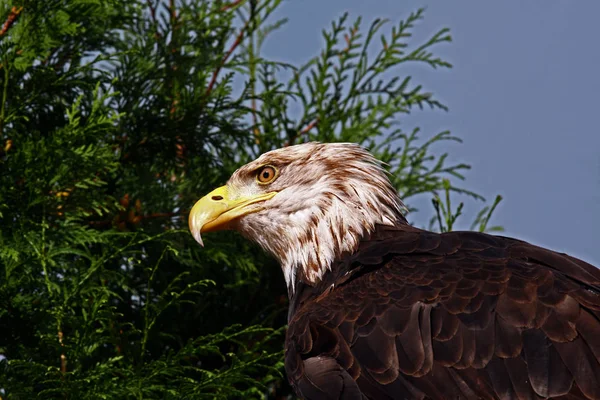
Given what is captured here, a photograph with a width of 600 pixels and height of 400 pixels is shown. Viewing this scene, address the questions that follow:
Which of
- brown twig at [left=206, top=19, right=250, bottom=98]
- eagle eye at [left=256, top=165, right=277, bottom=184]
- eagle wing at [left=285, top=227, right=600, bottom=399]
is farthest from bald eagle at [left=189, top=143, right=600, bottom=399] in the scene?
brown twig at [left=206, top=19, right=250, bottom=98]

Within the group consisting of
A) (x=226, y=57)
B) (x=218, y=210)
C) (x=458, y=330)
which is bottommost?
(x=458, y=330)

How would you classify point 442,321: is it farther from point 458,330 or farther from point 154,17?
point 154,17

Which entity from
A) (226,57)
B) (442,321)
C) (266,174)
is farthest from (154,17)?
(442,321)

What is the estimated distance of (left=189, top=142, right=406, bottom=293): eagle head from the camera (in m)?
4.70

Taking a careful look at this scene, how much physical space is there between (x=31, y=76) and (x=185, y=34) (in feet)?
3.25

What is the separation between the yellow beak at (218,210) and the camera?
4.71 meters

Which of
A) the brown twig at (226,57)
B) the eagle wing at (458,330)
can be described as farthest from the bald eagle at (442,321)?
the brown twig at (226,57)

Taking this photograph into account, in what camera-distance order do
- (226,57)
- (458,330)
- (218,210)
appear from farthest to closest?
(226,57) < (218,210) < (458,330)

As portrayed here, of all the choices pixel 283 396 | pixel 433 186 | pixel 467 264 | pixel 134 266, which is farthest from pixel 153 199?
pixel 467 264

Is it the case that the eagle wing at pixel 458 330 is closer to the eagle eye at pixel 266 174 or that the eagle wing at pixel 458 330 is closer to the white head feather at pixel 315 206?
the white head feather at pixel 315 206

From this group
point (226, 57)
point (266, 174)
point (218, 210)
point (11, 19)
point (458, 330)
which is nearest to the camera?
point (458, 330)

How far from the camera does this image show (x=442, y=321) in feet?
12.8

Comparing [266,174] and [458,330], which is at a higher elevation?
[266,174]

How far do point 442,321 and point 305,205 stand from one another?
3.67 feet
